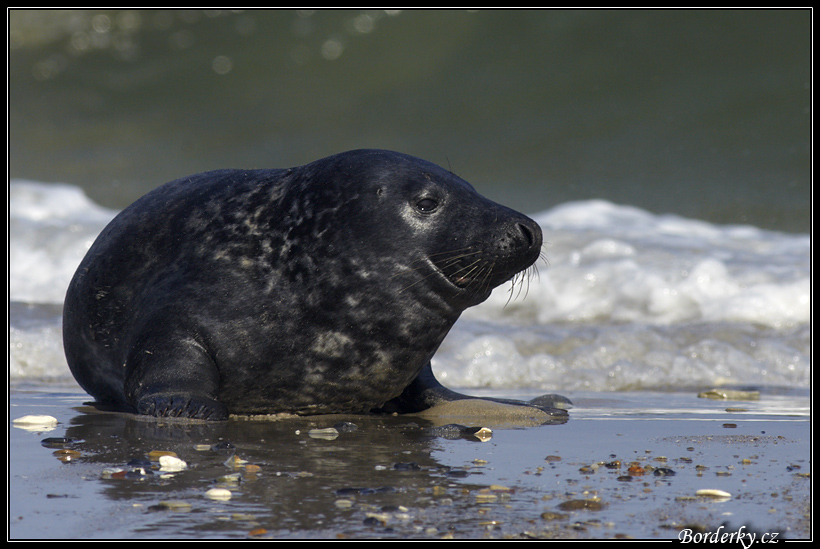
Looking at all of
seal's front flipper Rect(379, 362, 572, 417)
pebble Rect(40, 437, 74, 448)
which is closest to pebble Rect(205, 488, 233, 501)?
pebble Rect(40, 437, 74, 448)

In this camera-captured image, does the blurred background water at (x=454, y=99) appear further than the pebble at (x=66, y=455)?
Yes

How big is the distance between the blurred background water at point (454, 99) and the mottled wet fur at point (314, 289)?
11274mm

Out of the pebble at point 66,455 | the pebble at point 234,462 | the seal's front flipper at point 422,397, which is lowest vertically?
the pebble at point 234,462

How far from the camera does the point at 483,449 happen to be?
3.68m

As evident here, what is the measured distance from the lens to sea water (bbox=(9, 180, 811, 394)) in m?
6.66

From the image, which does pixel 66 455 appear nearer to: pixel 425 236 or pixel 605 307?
pixel 425 236

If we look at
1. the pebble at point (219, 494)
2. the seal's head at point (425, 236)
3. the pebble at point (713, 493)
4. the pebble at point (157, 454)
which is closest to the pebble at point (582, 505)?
the pebble at point (713, 493)

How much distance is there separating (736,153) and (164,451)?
577 inches

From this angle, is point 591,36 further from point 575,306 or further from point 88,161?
point 575,306

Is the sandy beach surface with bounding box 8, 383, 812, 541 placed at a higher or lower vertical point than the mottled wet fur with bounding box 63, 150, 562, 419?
lower

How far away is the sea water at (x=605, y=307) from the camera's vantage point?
21.8 feet

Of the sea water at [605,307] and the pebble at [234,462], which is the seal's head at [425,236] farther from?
the pebble at [234,462]

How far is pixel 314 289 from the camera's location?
4.32 m

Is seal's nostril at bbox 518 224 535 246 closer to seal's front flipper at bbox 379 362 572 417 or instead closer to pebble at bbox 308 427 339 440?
seal's front flipper at bbox 379 362 572 417
